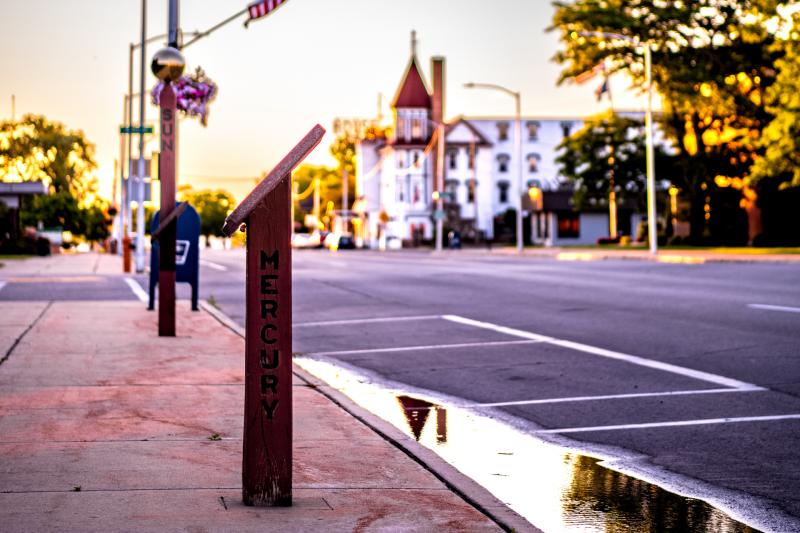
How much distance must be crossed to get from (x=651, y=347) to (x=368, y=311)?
23.9ft

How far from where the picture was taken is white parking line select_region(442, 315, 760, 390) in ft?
34.6

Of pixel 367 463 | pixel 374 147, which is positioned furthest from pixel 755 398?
pixel 374 147

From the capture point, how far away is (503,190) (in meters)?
120

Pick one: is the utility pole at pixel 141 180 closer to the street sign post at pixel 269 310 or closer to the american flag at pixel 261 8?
the american flag at pixel 261 8

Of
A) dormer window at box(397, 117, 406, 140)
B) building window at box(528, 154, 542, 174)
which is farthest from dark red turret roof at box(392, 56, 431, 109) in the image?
building window at box(528, 154, 542, 174)

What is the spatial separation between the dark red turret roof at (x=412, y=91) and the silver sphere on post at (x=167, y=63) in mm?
100194

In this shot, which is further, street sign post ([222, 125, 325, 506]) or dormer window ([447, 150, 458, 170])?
dormer window ([447, 150, 458, 170])

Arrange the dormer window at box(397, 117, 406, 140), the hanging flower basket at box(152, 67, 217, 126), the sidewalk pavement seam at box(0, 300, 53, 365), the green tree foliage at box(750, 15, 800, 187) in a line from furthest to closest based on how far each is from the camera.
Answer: the dormer window at box(397, 117, 406, 140)
the green tree foliage at box(750, 15, 800, 187)
the hanging flower basket at box(152, 67, 217, 126)
the sidewalk pavement seam at box(0, 300, 53, 365)

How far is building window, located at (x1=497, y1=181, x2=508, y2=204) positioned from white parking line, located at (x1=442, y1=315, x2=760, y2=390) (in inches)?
4039

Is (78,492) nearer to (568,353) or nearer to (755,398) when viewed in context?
(755,398)

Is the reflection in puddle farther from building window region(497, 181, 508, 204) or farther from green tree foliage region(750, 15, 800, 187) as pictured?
building window region(497, 181, 508, 204)

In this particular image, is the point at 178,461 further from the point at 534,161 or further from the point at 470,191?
the point at 534,161

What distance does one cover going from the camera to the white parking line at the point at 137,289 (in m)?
23.8

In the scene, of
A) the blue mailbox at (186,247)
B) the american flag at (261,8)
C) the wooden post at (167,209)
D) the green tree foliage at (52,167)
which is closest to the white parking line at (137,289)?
the blue mailbox at (186,247)
